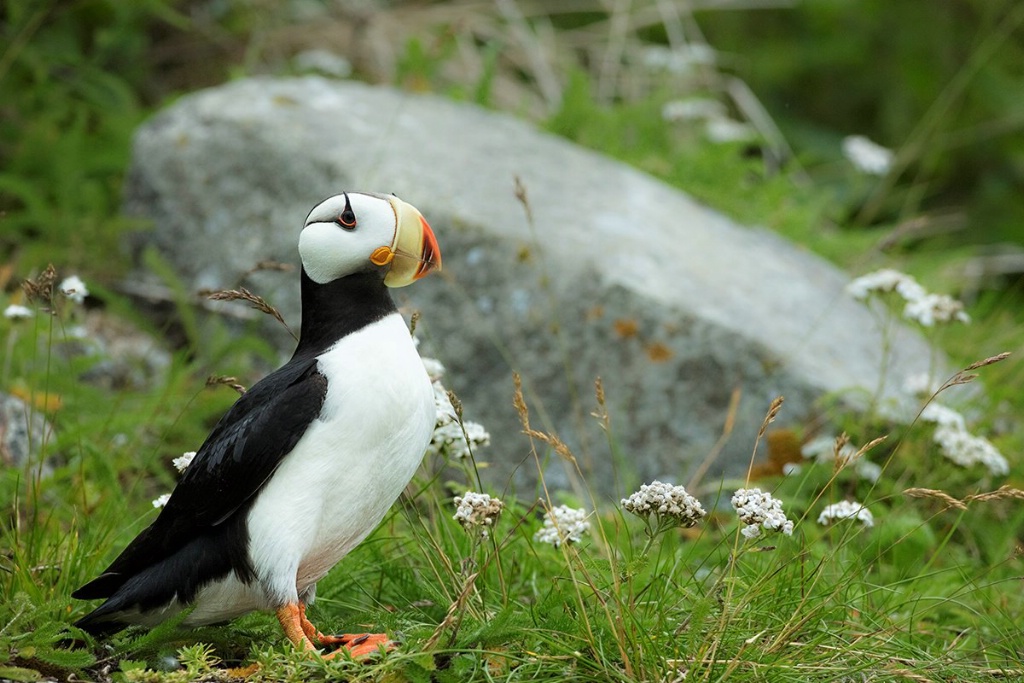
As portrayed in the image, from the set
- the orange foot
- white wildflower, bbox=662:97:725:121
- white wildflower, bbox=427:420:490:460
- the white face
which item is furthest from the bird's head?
white wildflower, bbox=662:97:725:121

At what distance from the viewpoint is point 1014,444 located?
193 inches

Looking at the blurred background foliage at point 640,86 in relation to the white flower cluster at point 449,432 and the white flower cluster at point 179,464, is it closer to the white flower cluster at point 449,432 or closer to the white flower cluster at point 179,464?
the white flower cluster at point 449,432

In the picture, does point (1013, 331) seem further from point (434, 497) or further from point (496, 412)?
point (434, 497)

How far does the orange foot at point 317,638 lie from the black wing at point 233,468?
0.50 feet

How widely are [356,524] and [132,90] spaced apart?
5.21 meters

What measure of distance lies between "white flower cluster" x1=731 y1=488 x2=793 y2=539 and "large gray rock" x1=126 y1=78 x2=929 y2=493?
66.3 inches

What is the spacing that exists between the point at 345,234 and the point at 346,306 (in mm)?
185

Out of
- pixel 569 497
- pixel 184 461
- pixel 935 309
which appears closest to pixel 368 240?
pixel 184 461

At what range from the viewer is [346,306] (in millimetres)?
2953

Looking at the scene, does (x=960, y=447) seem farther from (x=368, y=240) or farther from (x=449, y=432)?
(x=368, y=240)

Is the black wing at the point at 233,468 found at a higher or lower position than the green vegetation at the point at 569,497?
higher

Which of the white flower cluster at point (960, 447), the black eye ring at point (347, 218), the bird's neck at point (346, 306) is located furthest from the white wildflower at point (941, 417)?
the black eye ring at point (347, 218)

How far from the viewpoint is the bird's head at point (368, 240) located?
2.87 m

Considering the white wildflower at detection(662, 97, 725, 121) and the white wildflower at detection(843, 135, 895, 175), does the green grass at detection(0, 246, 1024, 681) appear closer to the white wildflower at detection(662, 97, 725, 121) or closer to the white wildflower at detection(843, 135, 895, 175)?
the white wildflower at detection(843, 135, 895, 175)
